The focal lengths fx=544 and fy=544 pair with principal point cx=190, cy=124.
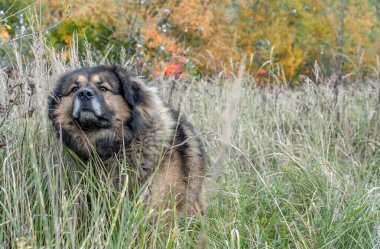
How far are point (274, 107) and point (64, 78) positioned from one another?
9.42ft

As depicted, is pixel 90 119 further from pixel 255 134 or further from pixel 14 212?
pixel 255 134

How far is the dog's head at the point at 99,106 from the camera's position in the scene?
3.80 meters

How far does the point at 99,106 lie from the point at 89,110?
0.24 ft

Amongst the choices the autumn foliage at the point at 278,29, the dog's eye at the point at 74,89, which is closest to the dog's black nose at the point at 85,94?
the dog's eye at the point at 74,89

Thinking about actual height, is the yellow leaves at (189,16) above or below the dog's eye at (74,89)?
above

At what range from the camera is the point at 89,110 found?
3.76 m

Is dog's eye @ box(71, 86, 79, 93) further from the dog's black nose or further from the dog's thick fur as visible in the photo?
the dog's black nose

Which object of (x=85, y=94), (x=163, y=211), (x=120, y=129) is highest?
(x=85, y=94)

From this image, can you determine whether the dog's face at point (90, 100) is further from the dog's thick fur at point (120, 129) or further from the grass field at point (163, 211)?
the grass field at point (163, 211)

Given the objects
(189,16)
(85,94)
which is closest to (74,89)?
(85,94)

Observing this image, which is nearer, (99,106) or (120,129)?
(99,106)

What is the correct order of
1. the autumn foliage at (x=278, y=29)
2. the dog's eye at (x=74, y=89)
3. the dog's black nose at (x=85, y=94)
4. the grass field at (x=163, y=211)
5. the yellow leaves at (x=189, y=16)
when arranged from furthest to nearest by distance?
the autumn foliage at (x=278, y=29) → the yellow leaves at (x=189, y=16) → the dog's eye at (x=74, y=89) → the dog's black nose at (x=85, y=94) → the grass field at (x=163, y=211)

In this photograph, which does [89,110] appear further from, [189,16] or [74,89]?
[189,16]

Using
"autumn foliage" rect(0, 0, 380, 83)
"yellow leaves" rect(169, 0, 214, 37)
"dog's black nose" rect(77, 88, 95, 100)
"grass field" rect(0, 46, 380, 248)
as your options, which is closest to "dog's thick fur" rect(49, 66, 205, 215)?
"dog's black nose" rect(77, 88, 95, 100)
